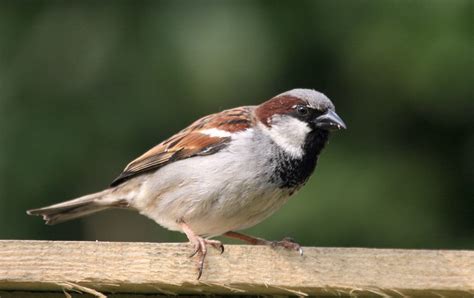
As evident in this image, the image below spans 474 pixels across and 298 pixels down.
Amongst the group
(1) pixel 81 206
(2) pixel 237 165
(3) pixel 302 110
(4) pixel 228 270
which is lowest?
(4) pixel 228 270

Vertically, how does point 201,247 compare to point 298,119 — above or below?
below

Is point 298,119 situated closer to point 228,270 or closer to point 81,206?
point 228,270

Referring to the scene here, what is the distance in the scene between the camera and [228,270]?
3143 millimetres

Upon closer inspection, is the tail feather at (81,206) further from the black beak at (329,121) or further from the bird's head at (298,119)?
the black beak at (329,121)

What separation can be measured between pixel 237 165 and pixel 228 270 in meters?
0.62

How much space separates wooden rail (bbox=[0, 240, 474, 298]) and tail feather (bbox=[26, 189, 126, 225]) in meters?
1.13

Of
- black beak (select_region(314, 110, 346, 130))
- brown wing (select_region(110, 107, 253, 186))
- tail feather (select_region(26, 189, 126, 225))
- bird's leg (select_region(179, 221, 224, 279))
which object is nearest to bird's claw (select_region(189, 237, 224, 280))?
bird's leg (select_region(179, 221, 224, 279))

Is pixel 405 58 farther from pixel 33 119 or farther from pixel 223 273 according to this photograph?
pixel 223 273

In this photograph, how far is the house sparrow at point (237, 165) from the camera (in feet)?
12.1

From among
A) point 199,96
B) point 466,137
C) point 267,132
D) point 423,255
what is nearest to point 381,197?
point 466,137

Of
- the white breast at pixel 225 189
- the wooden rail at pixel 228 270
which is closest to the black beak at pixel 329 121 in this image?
the white breast at pixel 225 189

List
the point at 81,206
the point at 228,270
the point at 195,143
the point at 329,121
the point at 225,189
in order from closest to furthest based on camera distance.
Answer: the point at 228,270 → the point at 225,189 → the point at 329,121 → the point at 195,143 → the point at 81,206

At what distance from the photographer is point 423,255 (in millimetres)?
3232

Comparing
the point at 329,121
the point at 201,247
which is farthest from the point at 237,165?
the point at 201,247
